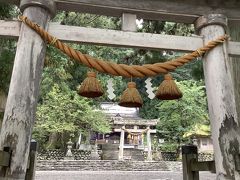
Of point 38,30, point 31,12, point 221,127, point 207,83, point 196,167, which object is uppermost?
point 31,12

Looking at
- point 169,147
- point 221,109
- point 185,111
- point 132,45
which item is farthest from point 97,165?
point 221,109

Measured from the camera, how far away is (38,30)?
9.26 feet

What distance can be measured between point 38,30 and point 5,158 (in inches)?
49.5

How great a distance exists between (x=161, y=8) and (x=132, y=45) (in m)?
0.59

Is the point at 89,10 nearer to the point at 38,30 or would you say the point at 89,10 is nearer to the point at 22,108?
the point at 38,30

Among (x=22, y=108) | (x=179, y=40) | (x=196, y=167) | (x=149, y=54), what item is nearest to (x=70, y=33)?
(x=22, y=108)

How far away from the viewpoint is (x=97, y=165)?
19234 millimetres

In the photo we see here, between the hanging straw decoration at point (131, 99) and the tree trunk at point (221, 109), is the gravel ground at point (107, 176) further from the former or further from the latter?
the tree trunk at point (221, 109)

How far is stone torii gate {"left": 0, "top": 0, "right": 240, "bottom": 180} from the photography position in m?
2.54

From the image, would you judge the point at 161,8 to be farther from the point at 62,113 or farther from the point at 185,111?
the point at 185,111

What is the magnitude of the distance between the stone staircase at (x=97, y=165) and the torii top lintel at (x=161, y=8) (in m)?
16.2

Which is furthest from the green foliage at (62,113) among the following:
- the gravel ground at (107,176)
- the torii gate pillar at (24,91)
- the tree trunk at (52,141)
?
the torii gate pillar at (24,91)

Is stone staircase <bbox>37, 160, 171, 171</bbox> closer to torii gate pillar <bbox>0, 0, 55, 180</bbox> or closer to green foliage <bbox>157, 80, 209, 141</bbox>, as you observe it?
green foliage <bbox>157, 80, 209, 141</bbox>

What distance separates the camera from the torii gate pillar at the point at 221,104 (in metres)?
2.71
